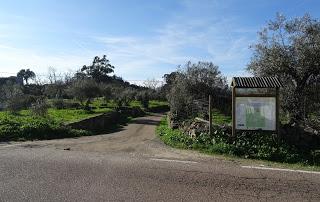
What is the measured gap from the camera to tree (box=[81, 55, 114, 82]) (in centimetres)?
9231

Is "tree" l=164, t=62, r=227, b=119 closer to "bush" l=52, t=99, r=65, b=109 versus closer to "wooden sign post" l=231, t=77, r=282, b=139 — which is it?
"wooden sign post" l=231, t=77, r=282, b=139

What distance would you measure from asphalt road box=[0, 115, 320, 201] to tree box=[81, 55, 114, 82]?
268ft

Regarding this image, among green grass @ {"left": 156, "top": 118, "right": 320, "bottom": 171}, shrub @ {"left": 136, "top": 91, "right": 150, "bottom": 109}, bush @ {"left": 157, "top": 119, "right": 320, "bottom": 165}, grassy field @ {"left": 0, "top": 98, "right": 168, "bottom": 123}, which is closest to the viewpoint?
green grass @ {"left": 156, "top": 118, "right": 320, "bottom": 171}

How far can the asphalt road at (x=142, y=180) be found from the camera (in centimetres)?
743

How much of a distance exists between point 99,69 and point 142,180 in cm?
8720

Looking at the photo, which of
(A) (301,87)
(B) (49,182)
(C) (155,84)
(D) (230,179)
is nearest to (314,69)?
(A) (301,87)

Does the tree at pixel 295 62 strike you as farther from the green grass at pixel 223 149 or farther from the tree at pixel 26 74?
the tree at pixel 26 74

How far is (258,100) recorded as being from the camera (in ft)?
48.4

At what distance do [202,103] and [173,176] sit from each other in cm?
1919

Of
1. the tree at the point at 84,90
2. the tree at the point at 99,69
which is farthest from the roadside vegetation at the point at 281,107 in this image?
the tree at the point at 99,69

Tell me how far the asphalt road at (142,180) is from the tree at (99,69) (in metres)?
81.8

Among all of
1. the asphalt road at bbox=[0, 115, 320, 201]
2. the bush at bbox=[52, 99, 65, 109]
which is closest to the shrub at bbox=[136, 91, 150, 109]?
the bush at bbox=[52, 99, 65, 109]

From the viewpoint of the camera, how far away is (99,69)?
9419cm

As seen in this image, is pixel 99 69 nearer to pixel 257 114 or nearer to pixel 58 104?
pixel 58 104
